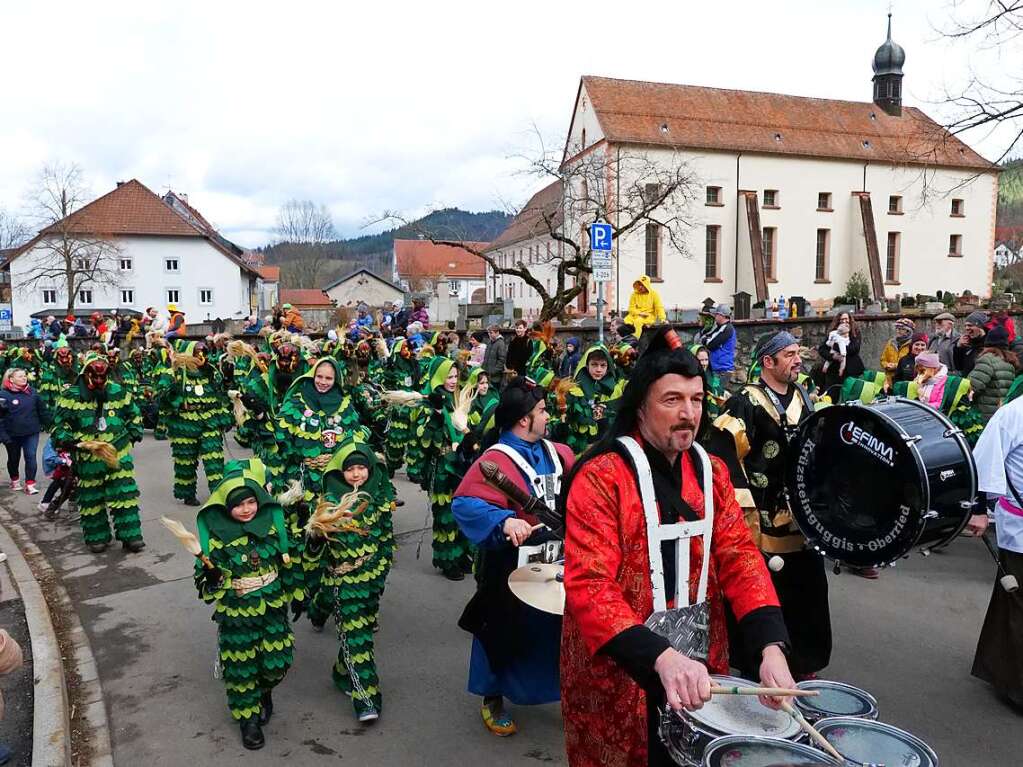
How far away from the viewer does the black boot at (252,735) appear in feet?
15.0

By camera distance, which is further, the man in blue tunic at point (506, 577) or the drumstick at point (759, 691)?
the man in blue tunic at point (506, 577)

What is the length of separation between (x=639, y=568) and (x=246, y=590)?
2820 millimetres

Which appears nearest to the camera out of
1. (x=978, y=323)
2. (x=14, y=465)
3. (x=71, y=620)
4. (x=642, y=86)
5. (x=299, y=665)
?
(x=299, y=665)

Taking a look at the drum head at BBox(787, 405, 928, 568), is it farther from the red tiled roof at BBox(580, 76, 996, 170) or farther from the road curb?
the red tiled roof at BBox(580, 76, 996, 170)

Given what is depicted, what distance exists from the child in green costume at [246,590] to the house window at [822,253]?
48947 mm

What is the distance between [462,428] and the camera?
7.43 meters

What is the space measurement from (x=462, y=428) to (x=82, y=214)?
5375 cm

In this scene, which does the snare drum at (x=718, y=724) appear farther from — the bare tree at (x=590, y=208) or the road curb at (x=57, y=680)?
the bare tree at (x=590, y=208)

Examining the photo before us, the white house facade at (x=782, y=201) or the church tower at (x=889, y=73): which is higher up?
the church tower at (x=889, y=73)

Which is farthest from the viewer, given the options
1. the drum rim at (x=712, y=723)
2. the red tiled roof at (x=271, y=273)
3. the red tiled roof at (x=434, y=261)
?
the red tiled roof at (x=434, y=261)

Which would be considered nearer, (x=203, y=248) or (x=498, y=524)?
(x=498, y=524)

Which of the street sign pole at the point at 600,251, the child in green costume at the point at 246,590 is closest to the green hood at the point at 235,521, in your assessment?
the child in green costume at the point at 246,590

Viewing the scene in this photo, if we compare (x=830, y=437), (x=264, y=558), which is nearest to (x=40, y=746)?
(x=264, y=558)

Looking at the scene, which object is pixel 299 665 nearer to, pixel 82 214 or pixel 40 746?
pixel 40 746
